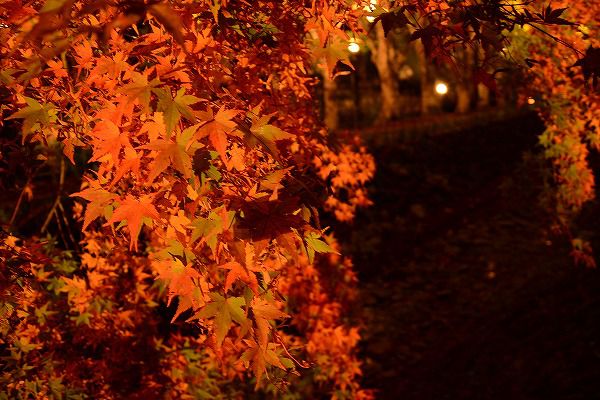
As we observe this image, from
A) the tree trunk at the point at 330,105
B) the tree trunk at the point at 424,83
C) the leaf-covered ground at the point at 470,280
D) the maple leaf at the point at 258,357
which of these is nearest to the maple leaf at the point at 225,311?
the maple leaf at the point at 258,357

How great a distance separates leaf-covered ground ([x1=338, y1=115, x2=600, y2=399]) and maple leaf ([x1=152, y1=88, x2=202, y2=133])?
6.72m

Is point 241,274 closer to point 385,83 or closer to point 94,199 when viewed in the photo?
point 94,199

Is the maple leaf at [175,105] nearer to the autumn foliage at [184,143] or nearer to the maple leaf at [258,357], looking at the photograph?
the autumn foliage at [184,143]

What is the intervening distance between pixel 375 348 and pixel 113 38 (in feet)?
26.8

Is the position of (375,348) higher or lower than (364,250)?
lower

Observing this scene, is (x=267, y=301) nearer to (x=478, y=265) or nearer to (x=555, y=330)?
(x=555, y=330)

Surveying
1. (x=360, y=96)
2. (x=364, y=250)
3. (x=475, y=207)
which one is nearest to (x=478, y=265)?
(x=364, y=250)

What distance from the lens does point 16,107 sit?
3.00 meters

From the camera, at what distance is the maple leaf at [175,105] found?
6.85 feet

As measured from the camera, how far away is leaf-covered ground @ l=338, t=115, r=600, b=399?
8.06m

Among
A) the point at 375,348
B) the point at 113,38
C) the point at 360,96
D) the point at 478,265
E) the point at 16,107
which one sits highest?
the point at 360,96

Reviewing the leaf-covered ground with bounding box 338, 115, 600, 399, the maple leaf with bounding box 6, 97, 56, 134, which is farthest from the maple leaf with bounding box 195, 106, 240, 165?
the leaf-covered ground with bounding box 338, 115, 600, 399

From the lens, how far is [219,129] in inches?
84.0

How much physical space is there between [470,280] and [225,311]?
10.2 metres
